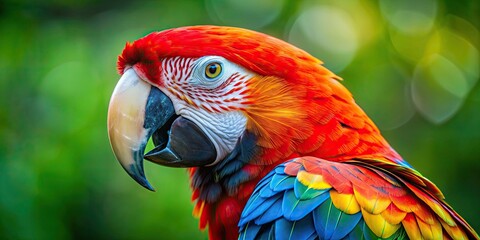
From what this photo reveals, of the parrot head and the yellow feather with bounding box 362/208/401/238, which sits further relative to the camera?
the parrot head

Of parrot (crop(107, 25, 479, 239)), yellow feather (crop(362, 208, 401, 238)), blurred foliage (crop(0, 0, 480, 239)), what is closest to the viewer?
yellow feather (crop(362, 208, 401, 238))

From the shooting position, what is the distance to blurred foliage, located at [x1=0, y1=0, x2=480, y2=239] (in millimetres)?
2637

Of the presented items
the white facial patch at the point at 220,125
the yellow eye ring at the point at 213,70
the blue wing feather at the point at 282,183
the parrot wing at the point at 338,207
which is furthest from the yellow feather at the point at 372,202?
the yellow eye ring at the point at 213,70

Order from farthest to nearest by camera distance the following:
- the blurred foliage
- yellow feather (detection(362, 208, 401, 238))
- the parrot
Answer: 1. the blurred foliage
2. the parrot
3. yellow feather (detection(362, 208, 401, 238))

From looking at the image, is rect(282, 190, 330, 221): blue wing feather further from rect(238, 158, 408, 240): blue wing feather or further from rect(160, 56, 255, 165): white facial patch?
rect(160, 56, 255, 165): white facial patch

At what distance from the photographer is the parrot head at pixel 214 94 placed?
1.48 m

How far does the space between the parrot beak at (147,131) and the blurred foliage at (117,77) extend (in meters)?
1.11

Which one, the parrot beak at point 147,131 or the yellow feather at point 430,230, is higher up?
the parrot beak at point 147,131

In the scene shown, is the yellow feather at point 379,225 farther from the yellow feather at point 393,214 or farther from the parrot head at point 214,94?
the parrot head at point 214,94

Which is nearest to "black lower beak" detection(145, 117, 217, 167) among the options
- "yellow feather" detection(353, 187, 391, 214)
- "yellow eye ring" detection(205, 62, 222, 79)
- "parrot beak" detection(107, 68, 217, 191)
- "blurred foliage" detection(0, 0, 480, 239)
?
"parrot beak" detection(107, 68, 217, 191)

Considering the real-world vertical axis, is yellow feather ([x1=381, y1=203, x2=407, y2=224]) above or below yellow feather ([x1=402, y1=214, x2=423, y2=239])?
above

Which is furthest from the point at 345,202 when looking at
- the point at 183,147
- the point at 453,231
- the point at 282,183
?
the point at 183,147

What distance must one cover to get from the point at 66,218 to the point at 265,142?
167 cm

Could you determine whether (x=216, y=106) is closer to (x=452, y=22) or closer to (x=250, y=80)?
(x=250, y=80)
